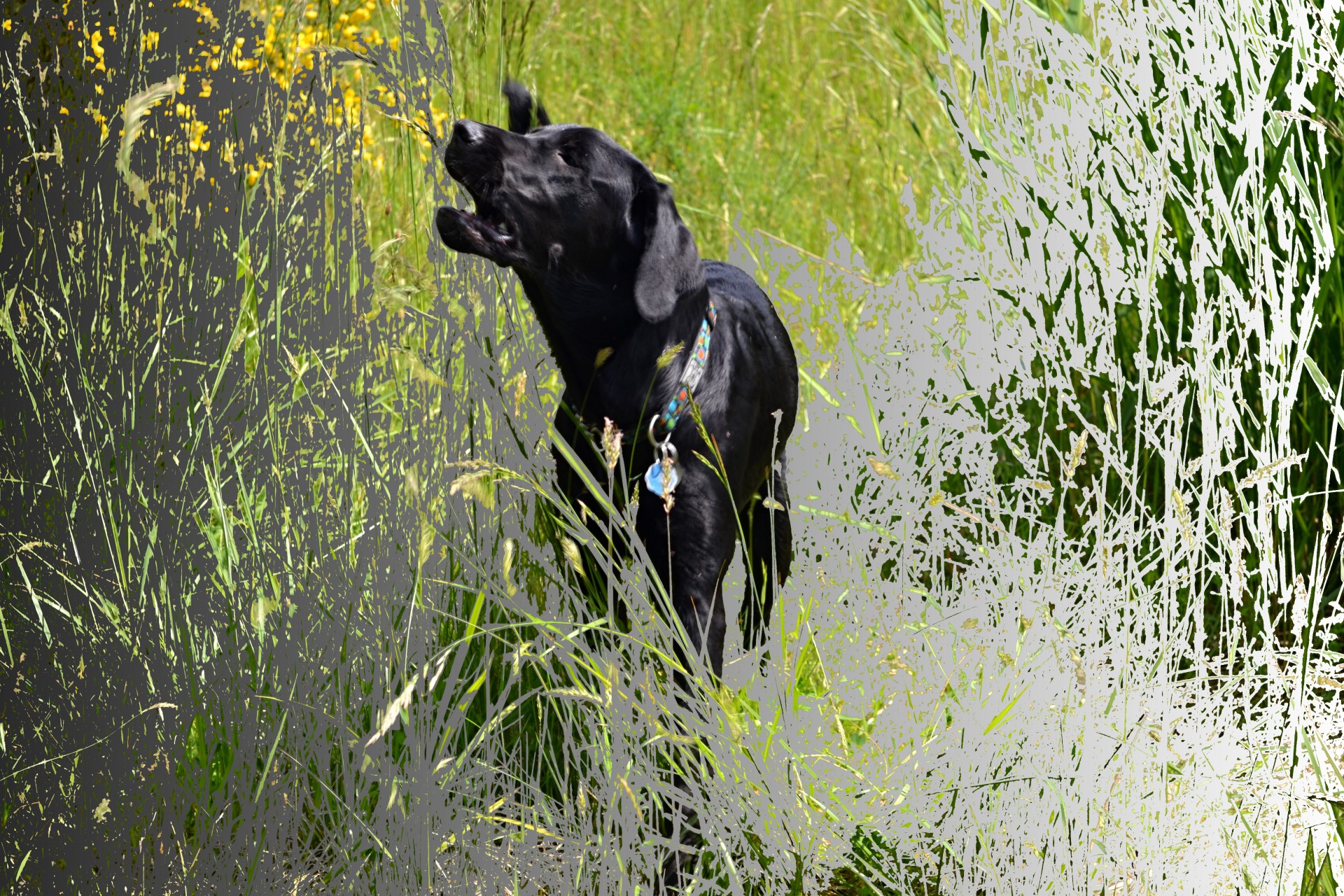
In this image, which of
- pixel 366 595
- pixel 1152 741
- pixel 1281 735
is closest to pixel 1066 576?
pixel 1152 741

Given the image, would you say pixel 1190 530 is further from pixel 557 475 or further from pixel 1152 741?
pixel 557 475

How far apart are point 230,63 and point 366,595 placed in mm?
985

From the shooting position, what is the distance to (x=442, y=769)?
2.08 meters

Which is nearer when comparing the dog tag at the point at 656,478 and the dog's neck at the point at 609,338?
the dog tag at the point at 656,478

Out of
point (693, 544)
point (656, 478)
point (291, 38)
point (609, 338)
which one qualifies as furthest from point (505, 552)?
point (291, 38)

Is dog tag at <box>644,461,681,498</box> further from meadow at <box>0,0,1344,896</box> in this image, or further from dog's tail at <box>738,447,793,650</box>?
dog's tail at <box>738,447,793,650</box>

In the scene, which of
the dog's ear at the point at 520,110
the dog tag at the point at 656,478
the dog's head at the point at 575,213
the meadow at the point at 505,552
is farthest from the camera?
the dog's ear at the point at 520,110

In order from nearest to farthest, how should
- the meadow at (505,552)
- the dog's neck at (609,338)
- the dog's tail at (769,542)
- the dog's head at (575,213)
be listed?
the meadow at (505,552), the dog's head at (575,213), the dog's neck at (609,338), the dog's tail at (769,542)

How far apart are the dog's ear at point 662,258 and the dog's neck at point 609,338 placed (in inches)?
1.4

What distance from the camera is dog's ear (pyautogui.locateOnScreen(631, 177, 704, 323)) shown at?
2.53 metres

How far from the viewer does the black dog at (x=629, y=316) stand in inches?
99.7

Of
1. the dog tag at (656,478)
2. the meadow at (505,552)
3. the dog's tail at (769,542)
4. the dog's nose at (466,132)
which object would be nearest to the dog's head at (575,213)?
the dog's nose at (466,132)

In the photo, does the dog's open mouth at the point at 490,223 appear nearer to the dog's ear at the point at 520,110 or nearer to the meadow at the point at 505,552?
the meadow at the point at 505,552

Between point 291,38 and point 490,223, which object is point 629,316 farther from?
point 291,38
